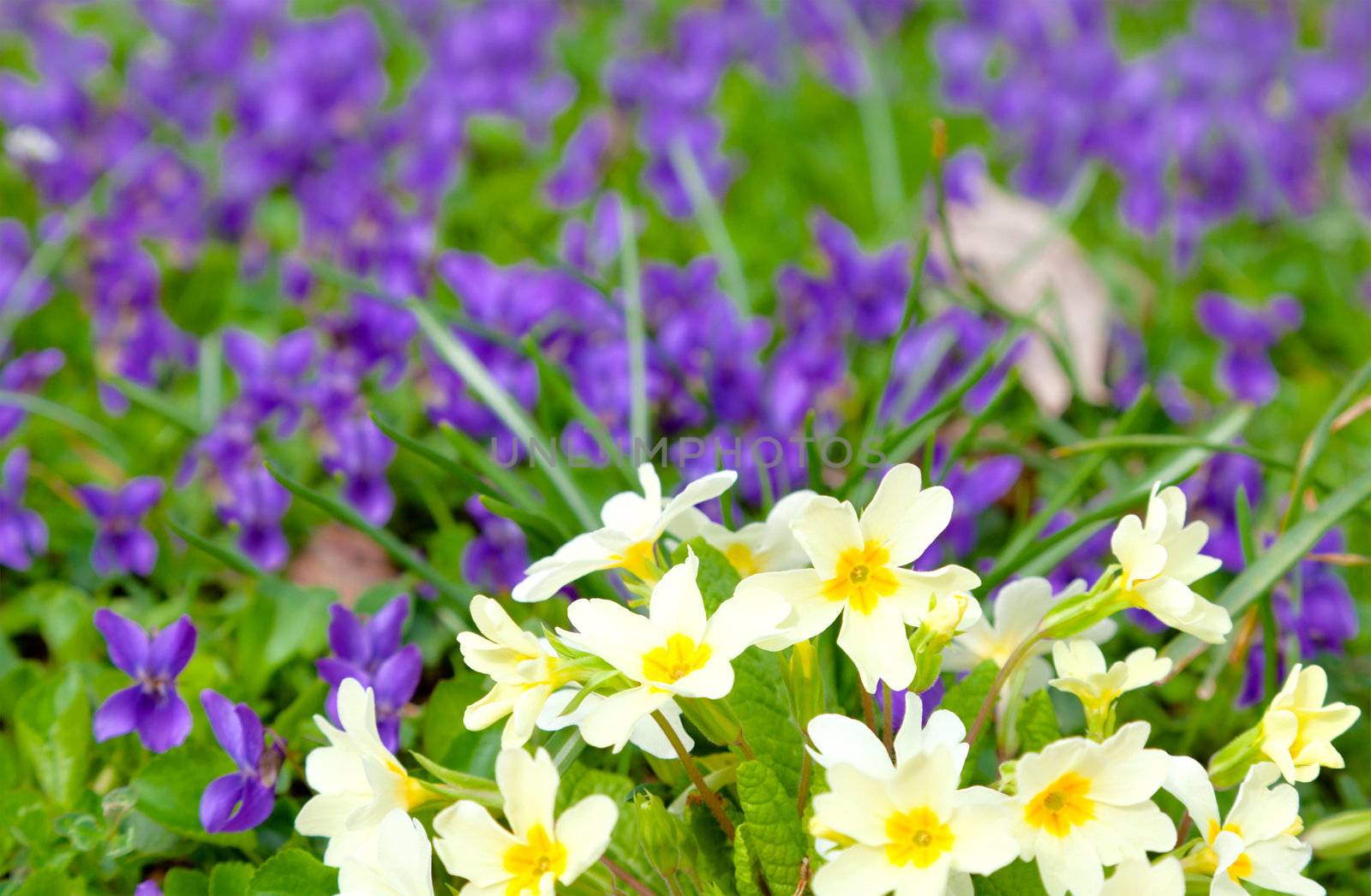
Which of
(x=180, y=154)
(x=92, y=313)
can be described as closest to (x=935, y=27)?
(x=180, y=154)

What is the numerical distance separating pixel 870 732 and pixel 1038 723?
293mm

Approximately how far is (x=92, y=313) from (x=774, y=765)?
1.78 m

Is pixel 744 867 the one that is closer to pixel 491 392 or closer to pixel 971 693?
pixel 971 693

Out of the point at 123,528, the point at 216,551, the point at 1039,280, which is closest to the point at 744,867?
the point at 216,551

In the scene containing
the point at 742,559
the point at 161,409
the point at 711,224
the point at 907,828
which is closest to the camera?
the point at 907,828

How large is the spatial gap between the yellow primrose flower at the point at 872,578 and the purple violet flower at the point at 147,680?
2.20ft

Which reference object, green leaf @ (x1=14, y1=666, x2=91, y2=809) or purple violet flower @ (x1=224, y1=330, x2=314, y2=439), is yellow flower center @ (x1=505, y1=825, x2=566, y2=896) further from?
purple violet flower @ (x1=224, y1=330, x2=314, y2=439)

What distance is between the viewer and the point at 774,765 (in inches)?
45.5

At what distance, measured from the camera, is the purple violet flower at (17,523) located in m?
1.72

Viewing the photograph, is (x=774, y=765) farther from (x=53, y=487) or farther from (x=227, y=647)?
(x=53, y=487)

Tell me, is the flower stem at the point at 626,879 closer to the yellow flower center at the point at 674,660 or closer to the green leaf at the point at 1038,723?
the yellow flower center at the point at 674,660

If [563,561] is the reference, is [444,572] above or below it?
below

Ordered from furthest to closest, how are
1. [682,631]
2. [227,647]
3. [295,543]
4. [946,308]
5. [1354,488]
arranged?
[946,308], [295,543], [227,647], [1354,488], [682,631]

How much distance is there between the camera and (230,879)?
4.02ft
